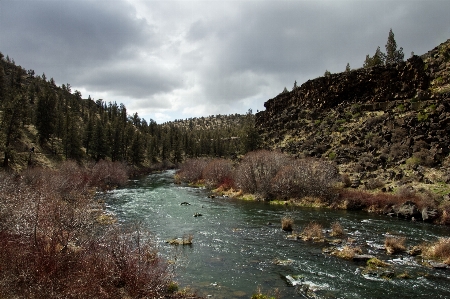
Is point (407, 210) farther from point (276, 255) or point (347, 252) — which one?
point (276, 255)

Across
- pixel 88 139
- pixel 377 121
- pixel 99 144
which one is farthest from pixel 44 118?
pixel 377 121

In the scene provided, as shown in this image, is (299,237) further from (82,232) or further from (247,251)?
(82,232)

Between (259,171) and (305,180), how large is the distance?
732 cm

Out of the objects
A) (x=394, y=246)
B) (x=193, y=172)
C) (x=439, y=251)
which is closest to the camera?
(x=439, y=251)

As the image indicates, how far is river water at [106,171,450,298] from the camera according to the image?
14.1 m

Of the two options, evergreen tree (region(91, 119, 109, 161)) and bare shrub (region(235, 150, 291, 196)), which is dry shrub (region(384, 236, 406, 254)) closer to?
bare shrub (region(235, 150, 291, 196))

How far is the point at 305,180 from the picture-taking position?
40938mm

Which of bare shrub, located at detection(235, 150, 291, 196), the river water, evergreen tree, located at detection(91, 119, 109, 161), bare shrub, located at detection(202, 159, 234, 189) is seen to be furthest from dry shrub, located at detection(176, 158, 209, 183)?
the river water

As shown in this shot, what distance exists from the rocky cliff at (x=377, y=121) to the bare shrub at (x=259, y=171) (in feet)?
35.8

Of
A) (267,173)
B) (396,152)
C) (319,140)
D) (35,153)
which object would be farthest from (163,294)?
(35,153)

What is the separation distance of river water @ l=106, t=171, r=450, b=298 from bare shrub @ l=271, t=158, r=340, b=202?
17.4 ft

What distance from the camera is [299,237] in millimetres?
22922

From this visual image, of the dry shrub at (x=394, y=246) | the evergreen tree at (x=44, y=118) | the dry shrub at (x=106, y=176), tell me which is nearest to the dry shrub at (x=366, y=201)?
the dry shrub at (x=394, y=246)

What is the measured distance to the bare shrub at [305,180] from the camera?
3991cm
